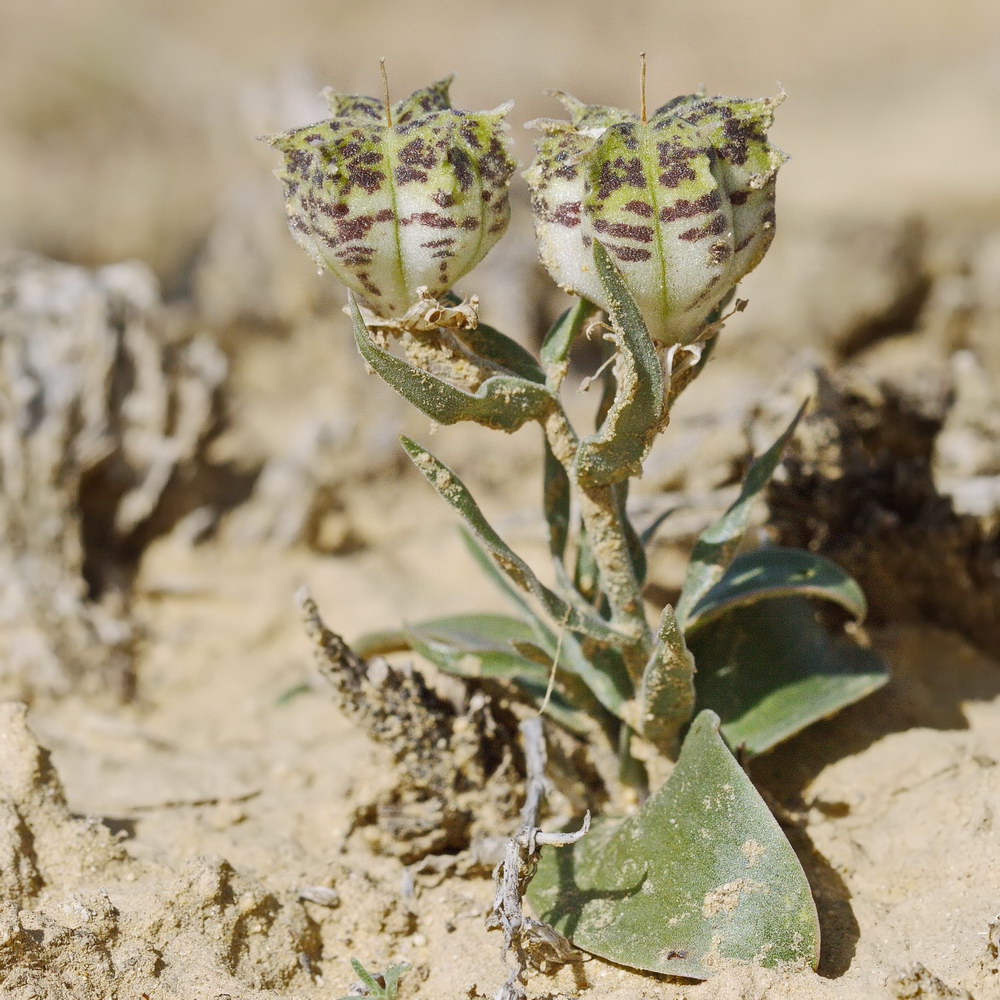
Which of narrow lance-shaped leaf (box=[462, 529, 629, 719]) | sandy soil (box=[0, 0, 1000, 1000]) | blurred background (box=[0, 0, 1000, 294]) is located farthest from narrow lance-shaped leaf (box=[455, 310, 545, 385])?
blurred background (box=[0, 0, 1000, 294])

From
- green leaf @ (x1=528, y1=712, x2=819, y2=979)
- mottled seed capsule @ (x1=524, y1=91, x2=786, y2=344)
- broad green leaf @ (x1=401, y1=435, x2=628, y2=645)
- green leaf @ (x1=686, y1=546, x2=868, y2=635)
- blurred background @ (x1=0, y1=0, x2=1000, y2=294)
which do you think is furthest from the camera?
blurred background @ (x1=0, y1=0, x2=1000, y2=294)

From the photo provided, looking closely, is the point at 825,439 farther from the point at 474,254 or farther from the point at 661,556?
the point at 474,254

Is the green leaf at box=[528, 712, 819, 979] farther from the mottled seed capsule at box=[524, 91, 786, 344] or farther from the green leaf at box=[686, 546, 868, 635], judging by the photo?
the mottled seed capsule at box=[524, 91, 786, 344]

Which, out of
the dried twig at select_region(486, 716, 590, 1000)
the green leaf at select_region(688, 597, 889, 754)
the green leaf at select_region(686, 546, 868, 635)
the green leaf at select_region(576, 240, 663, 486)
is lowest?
the dried twig at select_region(486, 716, 590, 1000)

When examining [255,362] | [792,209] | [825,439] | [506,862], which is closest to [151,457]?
[255,362]

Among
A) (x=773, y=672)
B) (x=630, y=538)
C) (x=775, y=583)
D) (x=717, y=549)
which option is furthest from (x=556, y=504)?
(x=773, y=672)

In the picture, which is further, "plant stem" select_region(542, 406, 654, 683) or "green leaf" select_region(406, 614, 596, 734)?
"green leaf" select_region(406, 614, 596, 734)
